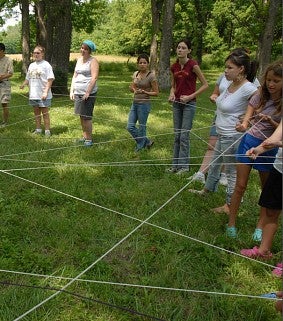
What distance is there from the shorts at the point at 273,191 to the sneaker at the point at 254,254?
35 cm

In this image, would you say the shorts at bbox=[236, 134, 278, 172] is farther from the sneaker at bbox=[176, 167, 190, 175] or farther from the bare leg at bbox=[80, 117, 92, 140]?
the bare leg at bbox=[80, 117, 92, 140]

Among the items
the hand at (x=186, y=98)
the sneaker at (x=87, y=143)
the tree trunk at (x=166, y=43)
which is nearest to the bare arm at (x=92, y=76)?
the sneaker at (x=87, y=143)

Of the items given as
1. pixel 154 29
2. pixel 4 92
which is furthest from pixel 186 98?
pixel 154 29

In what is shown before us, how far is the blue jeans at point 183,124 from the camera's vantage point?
169 inches

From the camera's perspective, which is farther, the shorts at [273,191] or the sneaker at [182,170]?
the sneaker at [182,170]

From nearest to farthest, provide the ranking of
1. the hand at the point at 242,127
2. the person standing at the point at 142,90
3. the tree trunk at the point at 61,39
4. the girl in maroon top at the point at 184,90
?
the hand at the point at 242,127 < the girl in maroon top at the point at 184,90 < the person standing at the point at 142,90 < the tree trunk at the point at 61,39

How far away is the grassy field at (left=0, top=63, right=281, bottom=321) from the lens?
7.53 ft

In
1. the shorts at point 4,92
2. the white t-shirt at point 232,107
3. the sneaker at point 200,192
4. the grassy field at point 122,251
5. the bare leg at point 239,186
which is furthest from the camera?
the shorts at point 4,92

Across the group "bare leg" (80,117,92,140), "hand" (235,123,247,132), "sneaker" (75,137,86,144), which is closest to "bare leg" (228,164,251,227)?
"hand" (235,123,247,132)

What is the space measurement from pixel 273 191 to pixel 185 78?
1.96 meters

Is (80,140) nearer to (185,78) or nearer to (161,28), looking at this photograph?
(185,78)

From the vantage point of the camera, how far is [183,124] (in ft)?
14.2

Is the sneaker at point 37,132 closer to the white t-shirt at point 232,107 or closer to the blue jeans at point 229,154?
the blue jeans at point 229,154

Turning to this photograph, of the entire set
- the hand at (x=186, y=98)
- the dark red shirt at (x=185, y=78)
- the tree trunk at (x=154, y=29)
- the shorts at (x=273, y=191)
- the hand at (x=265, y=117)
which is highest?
the tree trunk at (x=154, y=29)
